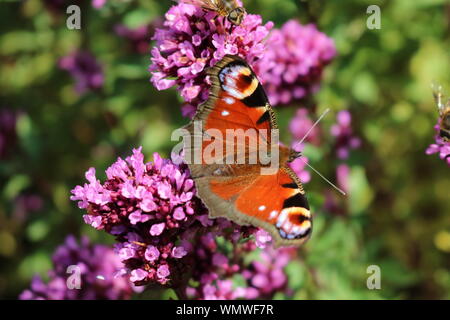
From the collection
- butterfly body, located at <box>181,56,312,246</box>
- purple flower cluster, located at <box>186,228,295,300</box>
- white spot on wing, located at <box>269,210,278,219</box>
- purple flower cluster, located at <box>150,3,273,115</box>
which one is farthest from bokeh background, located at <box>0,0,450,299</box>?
white spot on wing, located at <box>269,210,278,219</box>

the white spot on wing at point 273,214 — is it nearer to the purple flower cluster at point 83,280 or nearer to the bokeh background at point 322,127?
the purple flower cluster at point 83,280

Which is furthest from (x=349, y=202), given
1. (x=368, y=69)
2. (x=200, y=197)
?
(x=200, y=197)

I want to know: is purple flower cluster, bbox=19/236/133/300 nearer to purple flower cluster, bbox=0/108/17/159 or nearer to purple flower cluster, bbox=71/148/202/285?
purple flower cluster, bbox=71/148/202/285

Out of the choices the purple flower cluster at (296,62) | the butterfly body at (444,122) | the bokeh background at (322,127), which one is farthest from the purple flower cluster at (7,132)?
the butterfly body at (444,122)

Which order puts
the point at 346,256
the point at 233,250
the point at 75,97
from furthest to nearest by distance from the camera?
1. the point at 75,97
2. the point at 346,256
3. the point at 233,250

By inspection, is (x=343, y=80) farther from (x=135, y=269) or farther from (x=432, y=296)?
(x=135, y=269)
